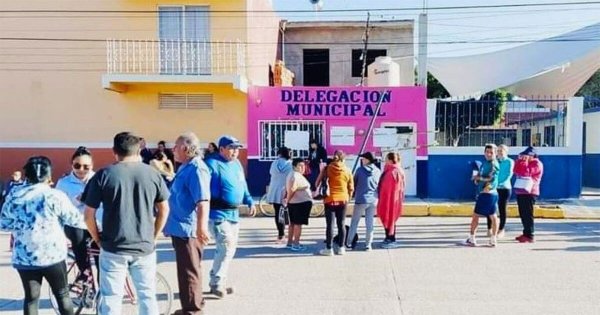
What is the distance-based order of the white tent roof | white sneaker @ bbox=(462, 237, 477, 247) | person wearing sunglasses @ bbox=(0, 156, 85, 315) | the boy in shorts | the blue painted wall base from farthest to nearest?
the blue painted wall base < the white tent roof < white sneaker @ bbox=(462, 237, 477, 247) < the boy in shorts < person wearing sunglasses @ bbox=(0, 156, 85, 315)

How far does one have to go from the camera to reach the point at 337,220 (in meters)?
9.65

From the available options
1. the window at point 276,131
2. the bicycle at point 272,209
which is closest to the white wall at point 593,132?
the window at point 276,131

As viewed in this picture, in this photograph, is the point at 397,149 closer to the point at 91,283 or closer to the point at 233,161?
the point at 233,161

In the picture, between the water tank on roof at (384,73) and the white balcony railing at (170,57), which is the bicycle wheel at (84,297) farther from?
the water tank on roof at (384,73)

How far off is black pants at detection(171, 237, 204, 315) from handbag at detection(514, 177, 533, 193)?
6757 millimetres

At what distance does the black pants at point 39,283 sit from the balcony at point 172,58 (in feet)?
42.9

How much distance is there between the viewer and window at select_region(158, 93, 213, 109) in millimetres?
18250

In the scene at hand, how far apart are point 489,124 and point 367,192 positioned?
9.25m

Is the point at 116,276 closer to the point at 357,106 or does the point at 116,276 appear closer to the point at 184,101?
the point at 357,106

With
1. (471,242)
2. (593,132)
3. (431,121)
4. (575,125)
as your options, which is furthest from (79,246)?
(593,132)

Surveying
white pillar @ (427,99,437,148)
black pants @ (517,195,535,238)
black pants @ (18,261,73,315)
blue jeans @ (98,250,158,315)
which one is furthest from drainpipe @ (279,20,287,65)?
blue jeans @ (98,250,158,315)

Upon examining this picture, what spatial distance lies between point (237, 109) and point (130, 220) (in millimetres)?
13658

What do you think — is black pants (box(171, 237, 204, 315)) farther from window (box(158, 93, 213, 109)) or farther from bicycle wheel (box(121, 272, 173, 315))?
window (box(158, 93, 213, 109))

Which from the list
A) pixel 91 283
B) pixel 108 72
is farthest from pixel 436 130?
pixel 91 283
